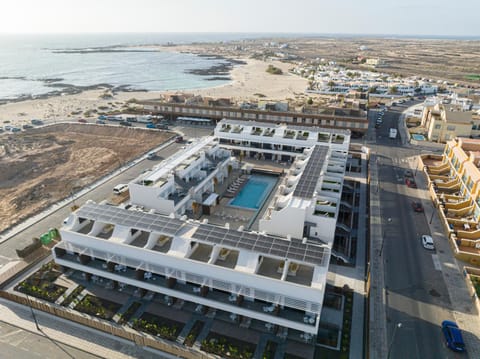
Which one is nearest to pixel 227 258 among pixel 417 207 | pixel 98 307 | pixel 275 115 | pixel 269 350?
pixel 269 350

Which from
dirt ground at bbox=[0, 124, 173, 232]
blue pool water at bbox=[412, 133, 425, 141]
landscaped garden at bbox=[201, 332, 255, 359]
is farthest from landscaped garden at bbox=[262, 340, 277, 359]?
blue pool water at bbox=[412, 133, 425, 141]

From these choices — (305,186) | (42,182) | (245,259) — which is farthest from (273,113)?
(245,259)

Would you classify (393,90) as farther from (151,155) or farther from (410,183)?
(151,155)

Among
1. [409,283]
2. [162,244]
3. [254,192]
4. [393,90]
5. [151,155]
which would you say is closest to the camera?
[162,244]

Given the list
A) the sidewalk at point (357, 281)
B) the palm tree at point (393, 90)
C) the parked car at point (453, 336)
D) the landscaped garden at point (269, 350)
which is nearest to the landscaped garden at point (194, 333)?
the landscaped garden at point (269, 350)

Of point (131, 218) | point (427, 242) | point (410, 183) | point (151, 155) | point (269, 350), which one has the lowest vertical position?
point (269, 350)

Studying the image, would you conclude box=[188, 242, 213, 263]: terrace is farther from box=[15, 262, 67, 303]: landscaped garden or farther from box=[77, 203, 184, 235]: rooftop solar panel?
box=[15, 262, 67, 303]: landscaped garden
